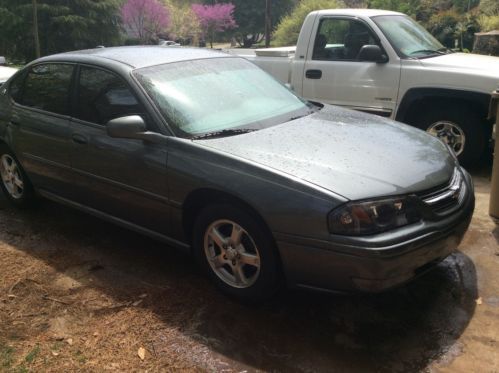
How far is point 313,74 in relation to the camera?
6.72 meters

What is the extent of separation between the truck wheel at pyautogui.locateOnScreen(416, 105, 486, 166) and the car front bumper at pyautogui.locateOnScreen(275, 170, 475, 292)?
3048 mm

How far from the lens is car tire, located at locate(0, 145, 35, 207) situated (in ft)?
16.7

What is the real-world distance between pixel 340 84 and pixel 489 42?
8.31 metres

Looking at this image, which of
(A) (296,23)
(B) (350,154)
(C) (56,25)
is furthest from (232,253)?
(A) (296,23)

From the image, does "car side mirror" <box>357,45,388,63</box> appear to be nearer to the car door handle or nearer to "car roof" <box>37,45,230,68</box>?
"car roof" <box>37,45,230,68</box>

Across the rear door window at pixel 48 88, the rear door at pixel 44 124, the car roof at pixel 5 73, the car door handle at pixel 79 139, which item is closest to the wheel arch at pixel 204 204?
the car door handle at pixel 79 139

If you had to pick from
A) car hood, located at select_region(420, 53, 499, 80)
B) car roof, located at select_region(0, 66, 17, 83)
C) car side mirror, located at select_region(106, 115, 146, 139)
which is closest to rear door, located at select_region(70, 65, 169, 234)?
car side mirror, located at select_region(106, 115, 146, 139)

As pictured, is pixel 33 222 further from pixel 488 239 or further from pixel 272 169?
pixel 488 239

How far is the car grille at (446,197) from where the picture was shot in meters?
3.09

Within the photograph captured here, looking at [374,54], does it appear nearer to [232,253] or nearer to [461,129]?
[461,129]

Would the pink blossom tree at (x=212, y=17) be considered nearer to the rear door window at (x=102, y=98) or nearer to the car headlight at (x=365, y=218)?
the rear door window at (x=102, y=98)

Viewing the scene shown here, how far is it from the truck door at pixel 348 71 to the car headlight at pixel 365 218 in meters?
3.63

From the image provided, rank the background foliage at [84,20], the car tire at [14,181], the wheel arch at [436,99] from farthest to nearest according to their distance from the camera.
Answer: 1. the background foliage at [84,20]
2. the wheel arch at [436,99]
3. the car tire at [14,181]

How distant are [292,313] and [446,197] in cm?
118
